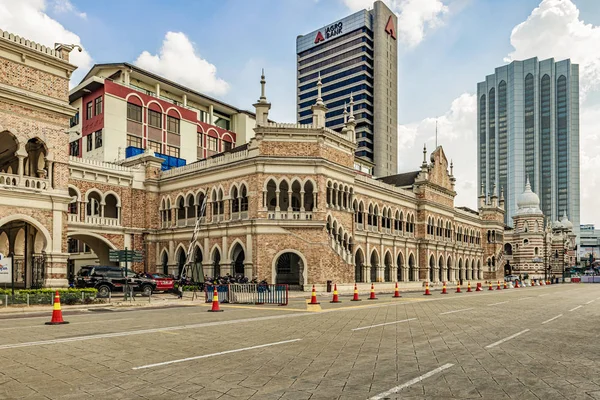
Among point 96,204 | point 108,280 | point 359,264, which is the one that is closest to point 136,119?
point 96,204

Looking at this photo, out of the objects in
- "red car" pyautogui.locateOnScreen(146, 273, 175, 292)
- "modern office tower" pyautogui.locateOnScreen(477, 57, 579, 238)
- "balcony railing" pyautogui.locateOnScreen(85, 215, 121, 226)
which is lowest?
"red car" pyautogui.locateOnScreen(146, 273, 175, 292)

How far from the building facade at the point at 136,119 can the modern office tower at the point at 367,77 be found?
179 ft

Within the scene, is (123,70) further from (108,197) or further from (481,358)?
(481,358)

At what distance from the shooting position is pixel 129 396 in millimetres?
6980

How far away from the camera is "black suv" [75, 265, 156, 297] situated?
1174 inches

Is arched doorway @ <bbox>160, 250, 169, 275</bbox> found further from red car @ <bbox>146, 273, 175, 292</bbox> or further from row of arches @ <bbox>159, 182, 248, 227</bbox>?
red car @ <bbox>146, 273, 175, 292</bbox>

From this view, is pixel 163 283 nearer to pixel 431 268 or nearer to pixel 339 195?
pixel 339 195

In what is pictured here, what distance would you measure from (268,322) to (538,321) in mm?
8300

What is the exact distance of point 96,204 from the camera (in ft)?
144

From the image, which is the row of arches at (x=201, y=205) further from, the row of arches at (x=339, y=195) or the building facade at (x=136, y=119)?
the building facade at (x=136, y=119)

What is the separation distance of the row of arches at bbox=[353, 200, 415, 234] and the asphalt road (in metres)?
29.7

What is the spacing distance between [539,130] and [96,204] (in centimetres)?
15552

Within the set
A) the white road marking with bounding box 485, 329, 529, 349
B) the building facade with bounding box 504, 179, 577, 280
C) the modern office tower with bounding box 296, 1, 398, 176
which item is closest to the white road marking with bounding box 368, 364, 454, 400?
the white road marking with bounding box 485, 329, 529, 349

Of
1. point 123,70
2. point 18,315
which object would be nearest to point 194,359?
point 18,315
